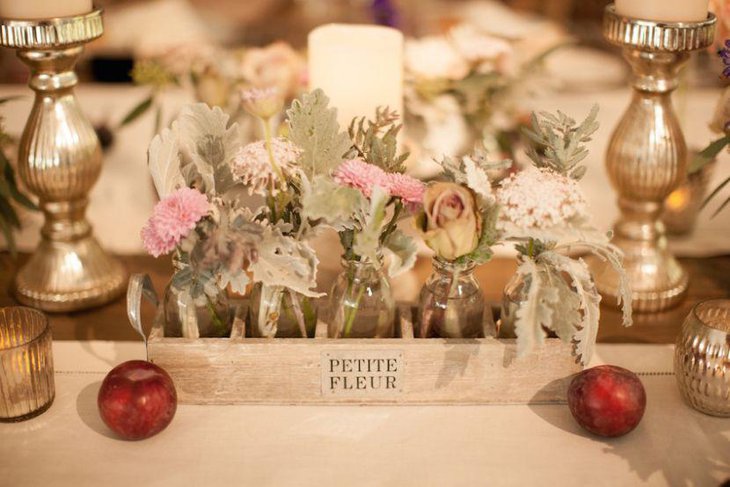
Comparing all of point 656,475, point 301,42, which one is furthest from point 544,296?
point 301,42

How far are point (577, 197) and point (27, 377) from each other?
22.7 inches

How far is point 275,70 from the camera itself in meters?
1.40

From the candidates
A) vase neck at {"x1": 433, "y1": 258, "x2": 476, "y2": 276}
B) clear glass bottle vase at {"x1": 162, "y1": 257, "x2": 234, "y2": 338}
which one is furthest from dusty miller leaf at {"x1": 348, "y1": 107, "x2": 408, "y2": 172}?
clear glass bottle vase at {"x1": 162, "y1": 257, "x2": 234, "y2": 338}

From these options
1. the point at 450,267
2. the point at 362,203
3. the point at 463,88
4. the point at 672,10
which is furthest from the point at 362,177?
the point at 463,88

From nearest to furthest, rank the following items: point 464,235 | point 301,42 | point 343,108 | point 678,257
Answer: point 464,235 → point 343,108 → point 678,257 → point 301,42

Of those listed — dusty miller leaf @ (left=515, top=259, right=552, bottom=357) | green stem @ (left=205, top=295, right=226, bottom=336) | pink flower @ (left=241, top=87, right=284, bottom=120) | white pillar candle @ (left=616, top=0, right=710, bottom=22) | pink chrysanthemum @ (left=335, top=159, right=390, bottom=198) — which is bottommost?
green stem @ (left=205, top=295, right=226, bottom=336)

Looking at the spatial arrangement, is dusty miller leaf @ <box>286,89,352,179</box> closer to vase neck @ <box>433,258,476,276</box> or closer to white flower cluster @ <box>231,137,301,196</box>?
white flower cluster @ <box>231,137,301,196</box>

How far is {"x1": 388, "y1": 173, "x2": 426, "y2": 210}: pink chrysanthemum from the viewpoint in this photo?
874mm

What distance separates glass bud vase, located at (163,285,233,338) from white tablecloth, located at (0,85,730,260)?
0.83ft

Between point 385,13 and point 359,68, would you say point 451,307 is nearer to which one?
point 359,68

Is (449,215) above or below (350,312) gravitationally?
above

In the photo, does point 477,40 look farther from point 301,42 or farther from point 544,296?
point 301,42

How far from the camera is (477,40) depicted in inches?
55.9

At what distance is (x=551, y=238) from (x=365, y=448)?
278mm
